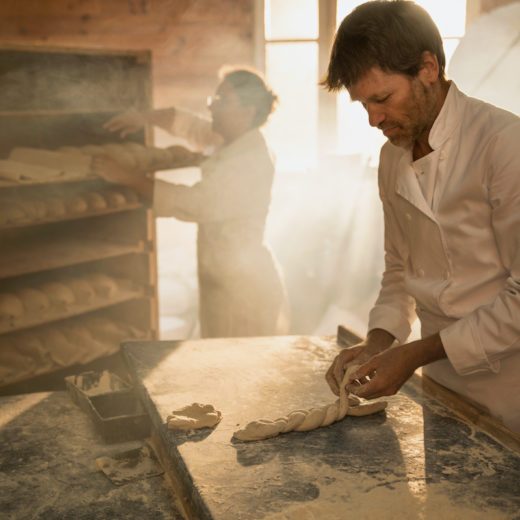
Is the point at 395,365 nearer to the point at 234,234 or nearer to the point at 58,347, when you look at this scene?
the point at 234,234

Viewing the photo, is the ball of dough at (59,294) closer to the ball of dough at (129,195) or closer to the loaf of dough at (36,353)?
the loaf of dough at (36,353)

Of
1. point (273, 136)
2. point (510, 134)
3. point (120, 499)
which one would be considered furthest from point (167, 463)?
point (273, 136)

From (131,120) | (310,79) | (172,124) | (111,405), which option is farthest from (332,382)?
(310,79)

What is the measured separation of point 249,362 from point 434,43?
1.01m

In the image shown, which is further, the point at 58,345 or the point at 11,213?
the point at 58,345

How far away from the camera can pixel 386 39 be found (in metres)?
1.40

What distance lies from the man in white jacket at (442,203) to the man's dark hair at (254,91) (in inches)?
63.7

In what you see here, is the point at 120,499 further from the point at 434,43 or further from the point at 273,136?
the point at 273,136

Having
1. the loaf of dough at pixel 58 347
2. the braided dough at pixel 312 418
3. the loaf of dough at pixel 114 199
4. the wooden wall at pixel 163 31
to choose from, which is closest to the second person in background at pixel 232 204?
the loaf of dough at pixel 114 199

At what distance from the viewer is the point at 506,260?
5.00 feet

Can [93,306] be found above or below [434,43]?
below

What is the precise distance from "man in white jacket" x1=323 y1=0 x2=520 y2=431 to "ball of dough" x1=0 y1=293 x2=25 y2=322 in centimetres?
181

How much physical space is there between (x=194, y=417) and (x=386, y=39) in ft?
3.09

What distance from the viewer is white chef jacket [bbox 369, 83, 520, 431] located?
1.45 meters
